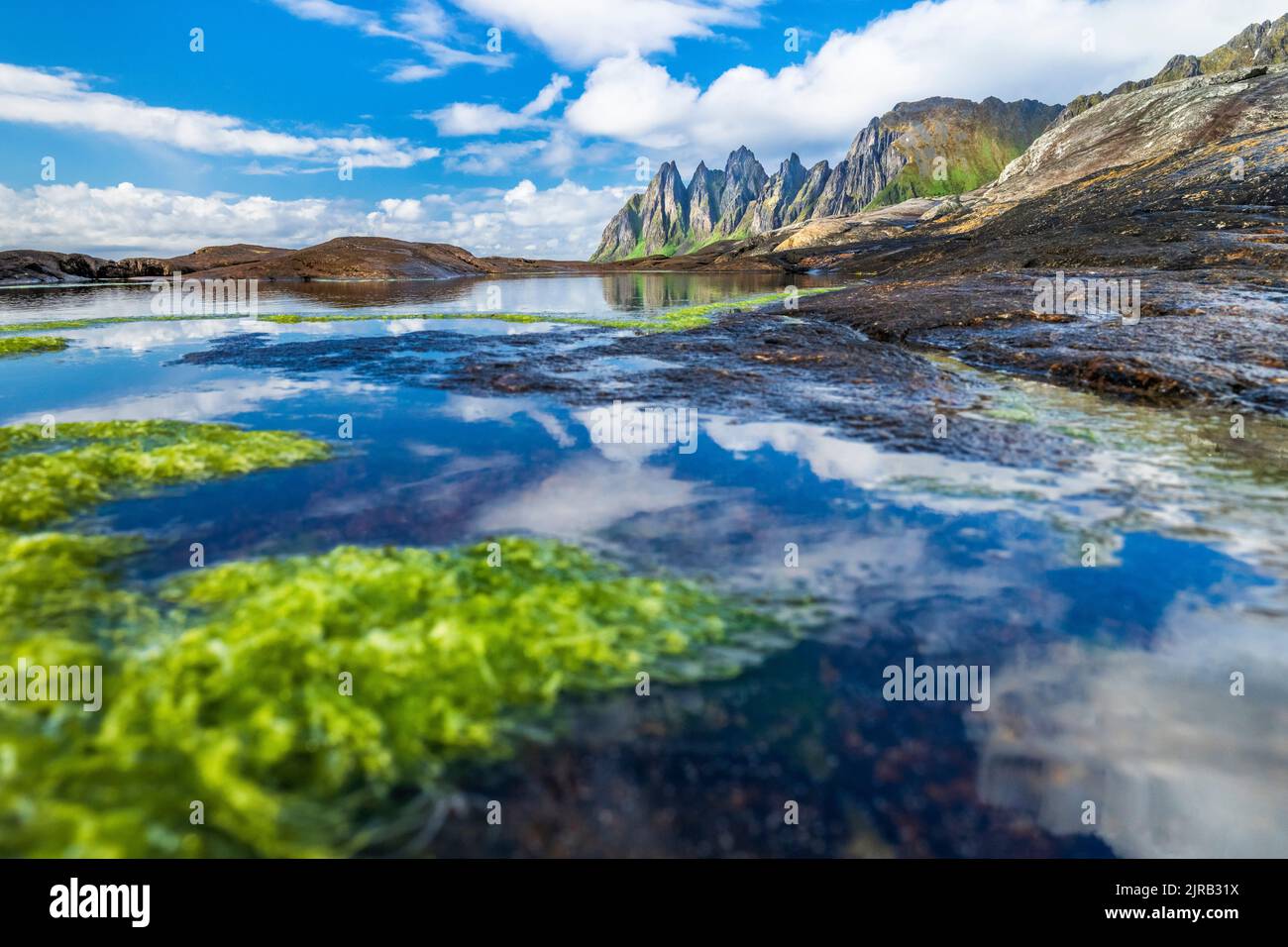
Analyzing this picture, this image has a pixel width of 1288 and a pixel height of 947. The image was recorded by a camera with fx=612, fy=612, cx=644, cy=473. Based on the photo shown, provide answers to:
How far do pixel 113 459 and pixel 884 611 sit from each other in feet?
27.8

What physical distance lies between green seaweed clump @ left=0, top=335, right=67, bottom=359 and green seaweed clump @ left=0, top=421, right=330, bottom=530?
13.7 m

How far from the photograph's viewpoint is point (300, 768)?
2.86 m

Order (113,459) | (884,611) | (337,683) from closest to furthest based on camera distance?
1. (337,683)
2. (884,611)
3. (113,459)

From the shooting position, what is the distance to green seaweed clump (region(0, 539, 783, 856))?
2.54 m

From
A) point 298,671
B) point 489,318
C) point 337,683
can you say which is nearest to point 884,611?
point 337,683

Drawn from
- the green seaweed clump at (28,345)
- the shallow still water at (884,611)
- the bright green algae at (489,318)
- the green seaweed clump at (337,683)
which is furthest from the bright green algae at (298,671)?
the green seaweed clump at (28,345)

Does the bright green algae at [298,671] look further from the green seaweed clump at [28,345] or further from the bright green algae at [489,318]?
the green seaweed clump at [28,345]

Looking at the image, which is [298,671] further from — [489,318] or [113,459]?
[489,318]

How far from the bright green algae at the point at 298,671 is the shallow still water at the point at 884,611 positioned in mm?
352

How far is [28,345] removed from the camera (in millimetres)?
19312

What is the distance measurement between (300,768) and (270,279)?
325ft

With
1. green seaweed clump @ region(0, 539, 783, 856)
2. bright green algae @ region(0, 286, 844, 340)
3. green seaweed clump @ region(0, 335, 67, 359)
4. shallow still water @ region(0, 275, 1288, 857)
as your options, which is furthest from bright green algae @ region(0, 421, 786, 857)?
green seaweed clump @ region(0, 335, 67, 359)

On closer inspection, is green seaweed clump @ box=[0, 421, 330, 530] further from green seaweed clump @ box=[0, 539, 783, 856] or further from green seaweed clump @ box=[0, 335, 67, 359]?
green seaweed clump @ box=[0, 335, 67, 359]
